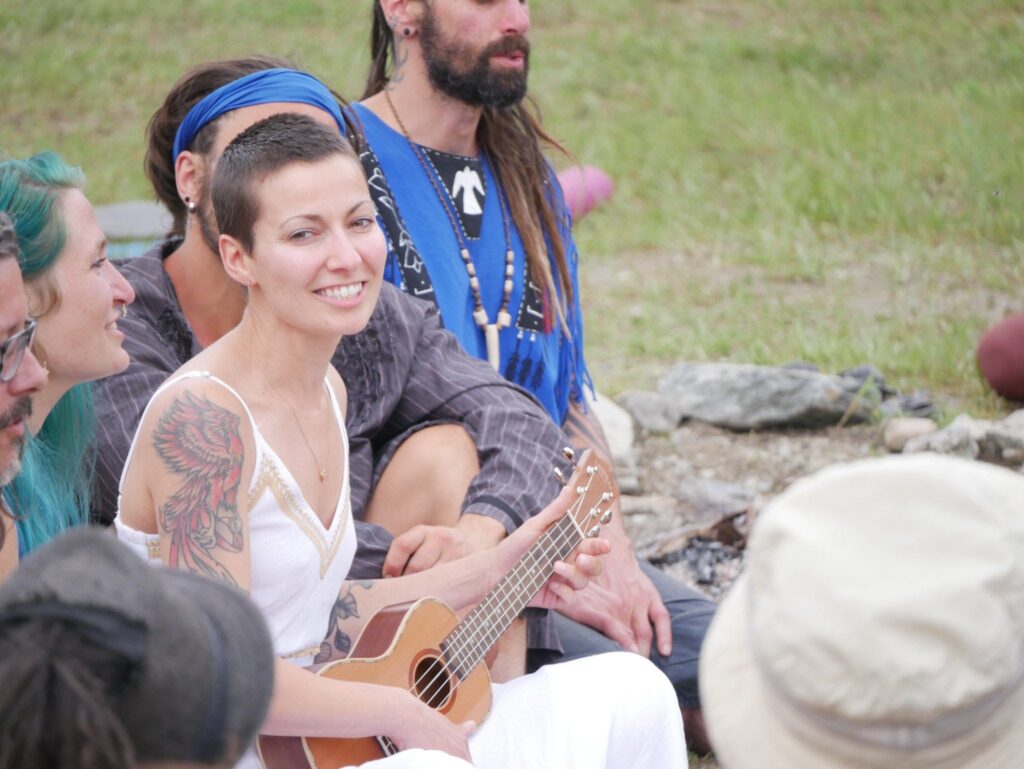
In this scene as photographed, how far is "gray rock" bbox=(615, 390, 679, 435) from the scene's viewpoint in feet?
19.4

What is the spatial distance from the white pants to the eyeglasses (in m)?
1.17

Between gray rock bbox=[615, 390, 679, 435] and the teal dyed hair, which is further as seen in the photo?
gray rock bbox=[615, 390, 679, 435]

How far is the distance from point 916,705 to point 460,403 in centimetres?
232

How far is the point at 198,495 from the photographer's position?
252 centimetres

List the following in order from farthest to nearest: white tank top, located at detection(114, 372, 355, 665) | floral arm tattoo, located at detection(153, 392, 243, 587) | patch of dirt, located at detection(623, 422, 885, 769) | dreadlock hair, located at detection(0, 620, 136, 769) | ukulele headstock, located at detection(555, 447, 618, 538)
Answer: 1. patch of dirt, located at detection(623, 422, 885, 769)
2. ukulele headstock, located at detection(555, 447, 618, 538)
3. white tank top, located at detection(114, 372, 355, 665)
4. floral arm tattoo, located at detection(153, 392, 243, 587)
5. dreadlock hair, located at detection(0, 620, 136, 769)

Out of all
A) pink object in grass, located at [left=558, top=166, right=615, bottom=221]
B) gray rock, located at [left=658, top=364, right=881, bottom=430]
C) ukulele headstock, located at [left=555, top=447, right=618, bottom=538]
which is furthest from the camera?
pink object in grass, located at [left=558, top=166, right=615, bottom=221]

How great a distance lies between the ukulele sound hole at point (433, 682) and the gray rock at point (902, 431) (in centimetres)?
321

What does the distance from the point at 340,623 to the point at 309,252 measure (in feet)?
2.60

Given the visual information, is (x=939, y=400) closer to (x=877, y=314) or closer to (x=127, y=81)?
(x=877, y=314)

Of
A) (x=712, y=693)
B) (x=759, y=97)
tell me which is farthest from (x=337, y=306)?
(x=759, y=97)

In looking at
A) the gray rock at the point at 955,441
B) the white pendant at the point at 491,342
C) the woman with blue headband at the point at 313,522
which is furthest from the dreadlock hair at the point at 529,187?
the gray rock at the point at 955,441

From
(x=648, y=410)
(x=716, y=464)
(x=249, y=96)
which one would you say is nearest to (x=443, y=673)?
(x=249, y=96)

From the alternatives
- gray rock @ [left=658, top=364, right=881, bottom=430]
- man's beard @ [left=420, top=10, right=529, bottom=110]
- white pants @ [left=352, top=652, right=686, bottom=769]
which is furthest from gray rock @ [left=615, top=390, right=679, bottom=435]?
white pants @ [left=352, top=652, right=686, bottom=769]

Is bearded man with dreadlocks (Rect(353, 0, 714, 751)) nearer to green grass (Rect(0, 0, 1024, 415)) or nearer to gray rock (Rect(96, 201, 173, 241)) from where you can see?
green grass (Rect(0, 0, 1024, 415))
